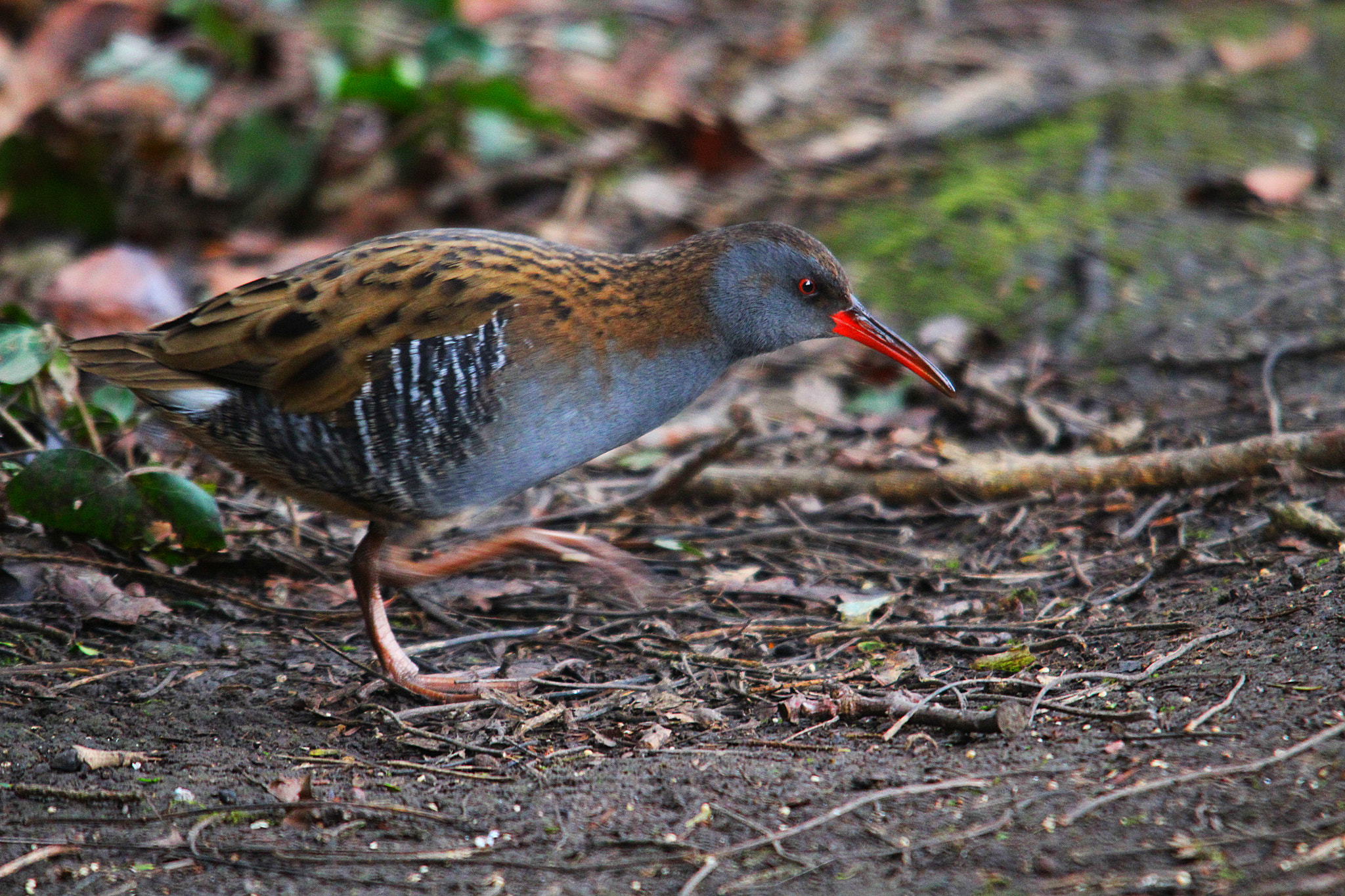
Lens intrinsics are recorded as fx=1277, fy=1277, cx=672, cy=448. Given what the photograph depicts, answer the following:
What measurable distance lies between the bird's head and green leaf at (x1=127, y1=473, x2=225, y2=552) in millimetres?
1646

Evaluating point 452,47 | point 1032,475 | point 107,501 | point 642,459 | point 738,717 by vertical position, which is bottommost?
point 642,459

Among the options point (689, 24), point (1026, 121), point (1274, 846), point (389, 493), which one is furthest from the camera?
point (689, 24)

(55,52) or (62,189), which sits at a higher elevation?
(55,52)

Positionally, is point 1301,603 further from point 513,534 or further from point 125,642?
point 125,642

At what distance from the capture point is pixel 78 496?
12.4ft

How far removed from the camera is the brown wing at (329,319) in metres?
3.53

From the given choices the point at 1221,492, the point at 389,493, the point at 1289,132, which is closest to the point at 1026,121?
the point at 1289,132

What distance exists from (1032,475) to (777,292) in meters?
1.22

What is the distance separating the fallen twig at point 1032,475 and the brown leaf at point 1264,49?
436 centimetres

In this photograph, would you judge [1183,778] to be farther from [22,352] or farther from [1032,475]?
[22,352]

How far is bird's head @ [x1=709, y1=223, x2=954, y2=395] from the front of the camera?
3.90 m

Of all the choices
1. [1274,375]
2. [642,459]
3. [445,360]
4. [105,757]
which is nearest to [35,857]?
[105,757]

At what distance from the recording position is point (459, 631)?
4.08m

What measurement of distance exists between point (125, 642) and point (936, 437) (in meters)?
2.95
